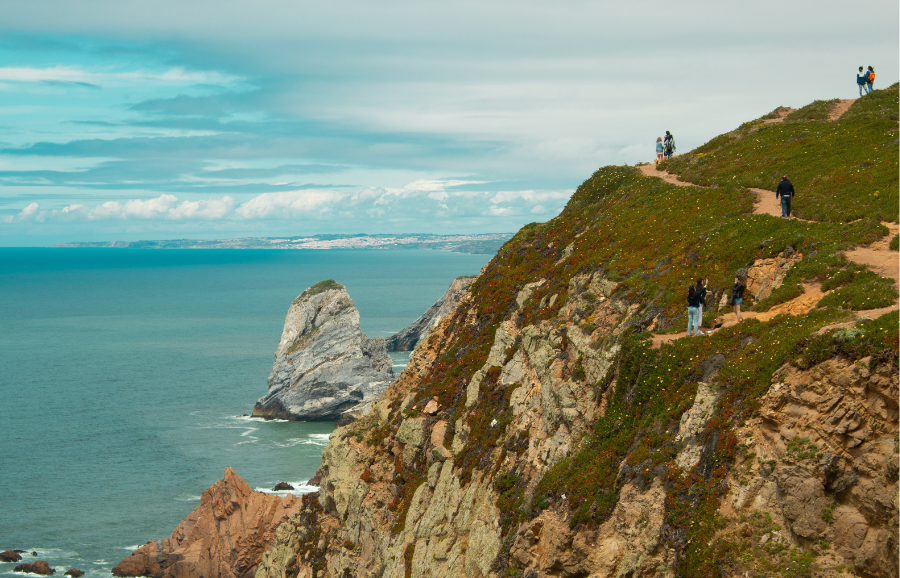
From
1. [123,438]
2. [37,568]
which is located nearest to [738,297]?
[37,568]

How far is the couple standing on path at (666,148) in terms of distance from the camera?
5042 cm

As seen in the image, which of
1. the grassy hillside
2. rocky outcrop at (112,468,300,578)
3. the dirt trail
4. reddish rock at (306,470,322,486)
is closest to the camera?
the grassy hillside

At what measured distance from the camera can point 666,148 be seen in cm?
5081

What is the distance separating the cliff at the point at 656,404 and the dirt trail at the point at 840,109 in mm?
645

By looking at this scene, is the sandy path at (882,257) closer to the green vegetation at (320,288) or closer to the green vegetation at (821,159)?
the green vegetation at (821,159)

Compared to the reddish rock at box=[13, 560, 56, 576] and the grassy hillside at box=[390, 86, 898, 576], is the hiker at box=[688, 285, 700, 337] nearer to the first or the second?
the grassy hillside at box=[390, 86, 898, 576]

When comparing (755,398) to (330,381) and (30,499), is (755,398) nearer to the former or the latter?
(30,499)

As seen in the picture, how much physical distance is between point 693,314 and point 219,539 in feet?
154

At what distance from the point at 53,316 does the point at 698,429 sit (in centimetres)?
21461

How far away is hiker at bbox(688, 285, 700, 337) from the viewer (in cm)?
2336

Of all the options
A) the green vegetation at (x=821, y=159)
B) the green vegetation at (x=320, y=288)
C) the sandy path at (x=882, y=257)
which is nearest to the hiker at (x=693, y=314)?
the sandy path at (x=882, y=257)

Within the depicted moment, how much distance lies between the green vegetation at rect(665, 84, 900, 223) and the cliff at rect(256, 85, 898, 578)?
0.19 meters

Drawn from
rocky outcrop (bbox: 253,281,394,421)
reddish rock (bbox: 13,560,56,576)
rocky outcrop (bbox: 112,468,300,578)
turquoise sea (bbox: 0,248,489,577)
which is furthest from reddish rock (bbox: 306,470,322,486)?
rocky outcrop (bbox: 253,281,394,421)

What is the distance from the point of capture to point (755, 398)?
18734 mm
